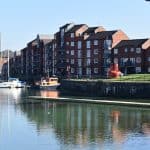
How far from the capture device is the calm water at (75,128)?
29828 millimetres

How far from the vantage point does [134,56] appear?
11162 centimetres

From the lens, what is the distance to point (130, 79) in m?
79.9

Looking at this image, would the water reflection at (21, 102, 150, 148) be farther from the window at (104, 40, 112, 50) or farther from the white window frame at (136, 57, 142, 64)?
the window at (104, 40, 112, 50)

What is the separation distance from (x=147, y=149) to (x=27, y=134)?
28.7 ft

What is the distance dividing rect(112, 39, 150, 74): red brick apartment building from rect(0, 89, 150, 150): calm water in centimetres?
5717

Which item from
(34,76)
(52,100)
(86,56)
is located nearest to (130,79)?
(52,100)

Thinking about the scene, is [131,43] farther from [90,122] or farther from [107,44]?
[90,122]

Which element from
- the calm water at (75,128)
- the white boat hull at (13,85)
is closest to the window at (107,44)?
the white boat hull at (13,85)

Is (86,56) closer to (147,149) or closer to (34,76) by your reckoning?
(34,76)

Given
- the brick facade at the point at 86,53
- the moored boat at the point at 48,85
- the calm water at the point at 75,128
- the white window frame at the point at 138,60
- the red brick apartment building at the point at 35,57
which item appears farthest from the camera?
the red brick apartment building at the point at 35,57

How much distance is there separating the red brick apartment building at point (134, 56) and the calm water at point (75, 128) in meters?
57.2

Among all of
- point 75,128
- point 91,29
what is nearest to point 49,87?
point 91,29

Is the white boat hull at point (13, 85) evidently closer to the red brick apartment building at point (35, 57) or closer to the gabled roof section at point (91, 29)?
the red brick apartment building at point (35, 57)

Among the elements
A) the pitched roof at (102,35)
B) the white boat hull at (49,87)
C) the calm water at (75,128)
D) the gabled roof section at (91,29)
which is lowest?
the calm water at (75,128)
